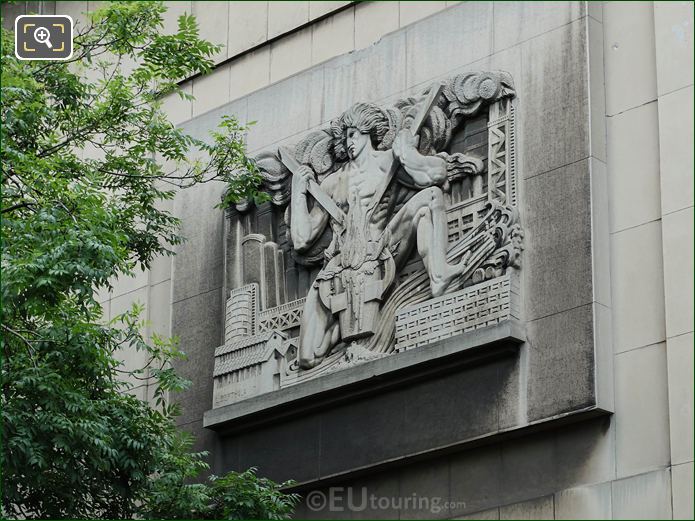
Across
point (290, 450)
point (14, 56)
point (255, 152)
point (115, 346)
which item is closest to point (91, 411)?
point (115, 346)

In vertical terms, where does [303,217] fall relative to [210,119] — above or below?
below

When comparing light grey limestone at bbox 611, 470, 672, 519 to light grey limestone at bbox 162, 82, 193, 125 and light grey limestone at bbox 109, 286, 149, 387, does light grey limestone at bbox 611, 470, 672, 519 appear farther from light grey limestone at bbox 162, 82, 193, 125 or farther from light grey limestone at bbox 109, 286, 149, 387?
light grey limestone at bbox 162, 82, 193, 125

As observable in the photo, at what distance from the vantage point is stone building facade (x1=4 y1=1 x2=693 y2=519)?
1647 cm

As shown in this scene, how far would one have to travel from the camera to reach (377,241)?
62.2ft

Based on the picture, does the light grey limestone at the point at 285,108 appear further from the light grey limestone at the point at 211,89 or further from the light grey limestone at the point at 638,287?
the light grey limestone at the point at 638,287

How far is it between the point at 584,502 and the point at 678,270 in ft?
8.29

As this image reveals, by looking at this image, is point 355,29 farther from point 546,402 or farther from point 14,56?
point 546,402

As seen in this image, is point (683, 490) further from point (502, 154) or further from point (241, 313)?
point (241, 313)

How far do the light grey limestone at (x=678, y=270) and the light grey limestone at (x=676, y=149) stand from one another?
0.16 metres

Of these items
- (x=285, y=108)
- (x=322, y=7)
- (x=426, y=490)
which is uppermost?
(x=322, y=7)

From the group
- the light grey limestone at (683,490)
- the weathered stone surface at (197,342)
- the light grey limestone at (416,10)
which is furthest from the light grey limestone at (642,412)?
the weathered stone surface at (197,342)

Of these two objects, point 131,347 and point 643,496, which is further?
point 131,347

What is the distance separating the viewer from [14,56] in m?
18.5

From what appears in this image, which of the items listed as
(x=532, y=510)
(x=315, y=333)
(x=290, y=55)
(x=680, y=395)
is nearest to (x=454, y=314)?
(x=315, y=333)
